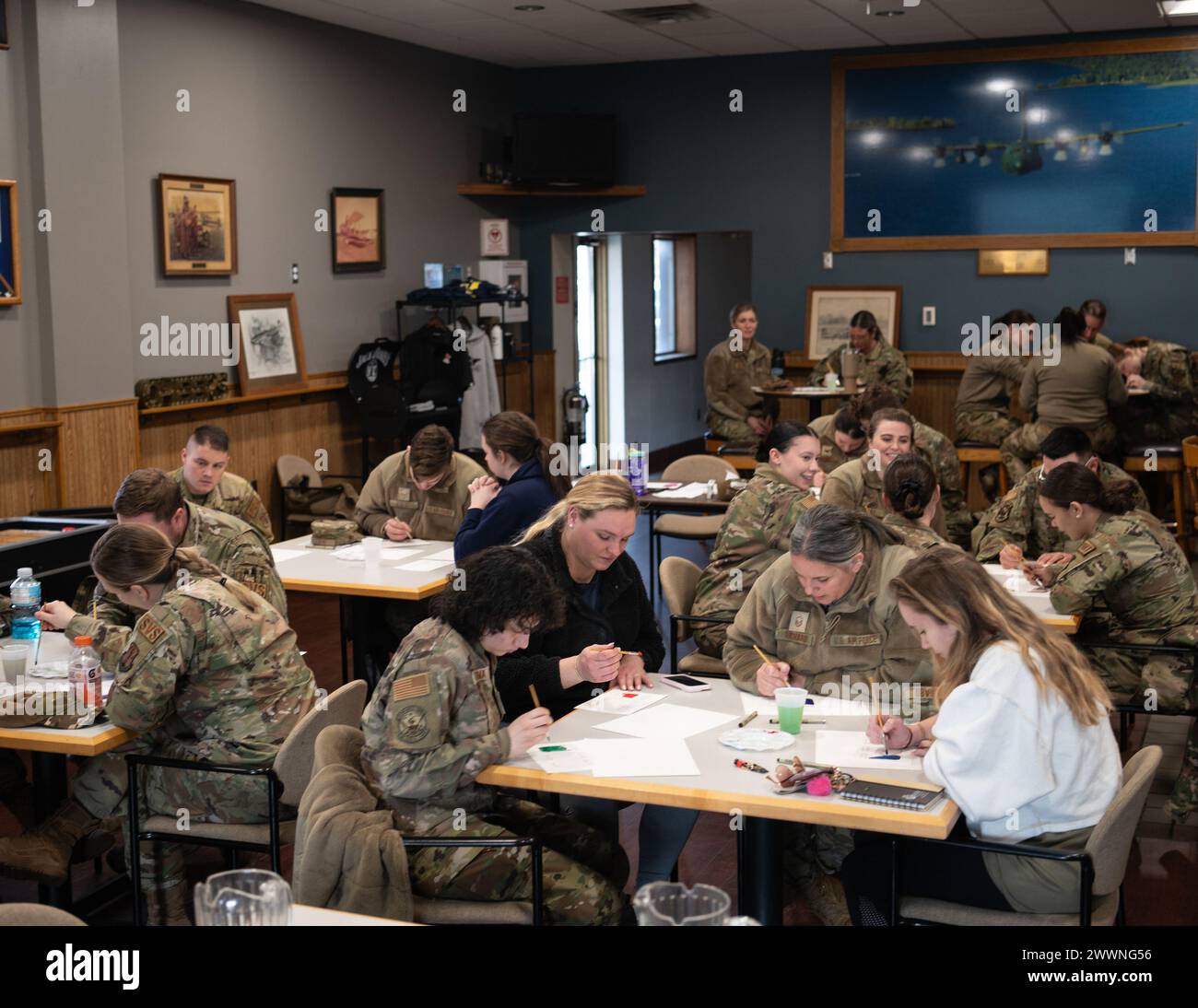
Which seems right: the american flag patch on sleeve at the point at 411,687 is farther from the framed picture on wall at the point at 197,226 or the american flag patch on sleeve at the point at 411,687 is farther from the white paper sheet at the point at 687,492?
the framed picture on wall at the point at 197,226

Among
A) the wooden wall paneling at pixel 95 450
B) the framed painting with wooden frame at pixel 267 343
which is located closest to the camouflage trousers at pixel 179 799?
the wooden wall paneling at pixel 95 450

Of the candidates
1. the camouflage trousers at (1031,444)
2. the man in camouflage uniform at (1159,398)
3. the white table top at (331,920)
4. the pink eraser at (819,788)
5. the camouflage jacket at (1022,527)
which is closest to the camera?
the white table top at (331,920)

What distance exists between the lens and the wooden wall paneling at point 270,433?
28.4 feet

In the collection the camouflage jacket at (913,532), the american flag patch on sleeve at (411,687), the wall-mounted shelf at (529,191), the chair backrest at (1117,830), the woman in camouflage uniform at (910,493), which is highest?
the wall-mounted shelf at (529,191)

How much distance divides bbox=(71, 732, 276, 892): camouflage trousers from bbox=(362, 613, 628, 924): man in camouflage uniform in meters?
0.65

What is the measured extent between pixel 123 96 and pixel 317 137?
201cm

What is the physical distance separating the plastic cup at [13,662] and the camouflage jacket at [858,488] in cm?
334

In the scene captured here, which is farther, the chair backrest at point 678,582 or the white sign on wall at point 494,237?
the white sign on wall at point 494,237

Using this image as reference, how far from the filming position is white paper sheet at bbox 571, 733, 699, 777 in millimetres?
3414

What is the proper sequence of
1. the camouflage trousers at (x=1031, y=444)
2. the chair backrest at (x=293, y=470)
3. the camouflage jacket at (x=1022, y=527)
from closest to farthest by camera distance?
the camouflage jacket at (x=1022, y=527) → the chair backrest at (x=293, y=470) → the camouflage trousers at (x=1031, y=444)

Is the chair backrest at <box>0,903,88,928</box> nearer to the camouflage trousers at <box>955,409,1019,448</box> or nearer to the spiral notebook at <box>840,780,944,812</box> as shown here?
the spiral notebook at <box>840,780,944,812</box>

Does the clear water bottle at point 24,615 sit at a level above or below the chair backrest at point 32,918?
above
